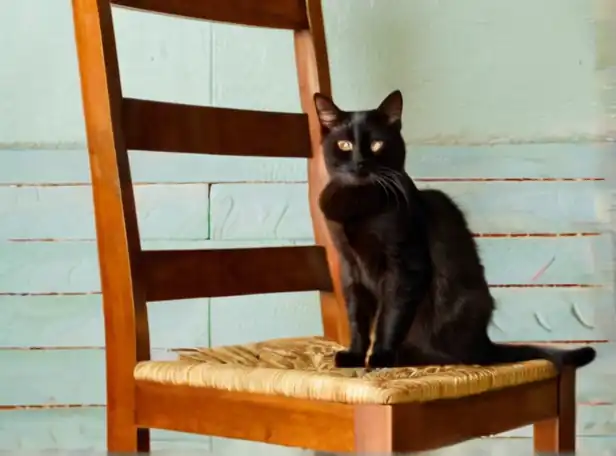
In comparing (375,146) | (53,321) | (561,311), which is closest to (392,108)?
(375,146)

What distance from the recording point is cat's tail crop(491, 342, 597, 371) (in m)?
0.98

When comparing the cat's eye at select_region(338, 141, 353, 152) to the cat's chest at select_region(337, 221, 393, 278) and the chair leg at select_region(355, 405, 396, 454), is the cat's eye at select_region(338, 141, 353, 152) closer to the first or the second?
the cat's chest at select_region(337, 221, 393, 278)

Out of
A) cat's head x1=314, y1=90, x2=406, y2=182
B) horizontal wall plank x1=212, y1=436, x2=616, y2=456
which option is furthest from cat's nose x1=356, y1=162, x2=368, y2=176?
horizontal wall plank x1=212, y1=436, x2=616, y2=456

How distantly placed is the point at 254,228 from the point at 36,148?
0.36 meters

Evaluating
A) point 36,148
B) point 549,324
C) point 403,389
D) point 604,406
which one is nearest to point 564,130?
point 549,324

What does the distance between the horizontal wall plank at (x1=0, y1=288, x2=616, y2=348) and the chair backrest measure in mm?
158

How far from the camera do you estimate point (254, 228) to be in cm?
136

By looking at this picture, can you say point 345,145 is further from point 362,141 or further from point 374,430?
point 374,430

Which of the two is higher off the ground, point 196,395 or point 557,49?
point 557,49

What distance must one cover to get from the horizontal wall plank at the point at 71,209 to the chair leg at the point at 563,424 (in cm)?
61

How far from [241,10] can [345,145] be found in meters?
0.31

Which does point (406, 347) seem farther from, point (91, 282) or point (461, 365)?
point (91, 282)

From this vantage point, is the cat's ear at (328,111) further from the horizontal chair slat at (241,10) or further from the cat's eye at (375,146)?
the horizontal chair slat at (241,10)

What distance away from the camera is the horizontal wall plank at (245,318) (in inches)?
52.9
